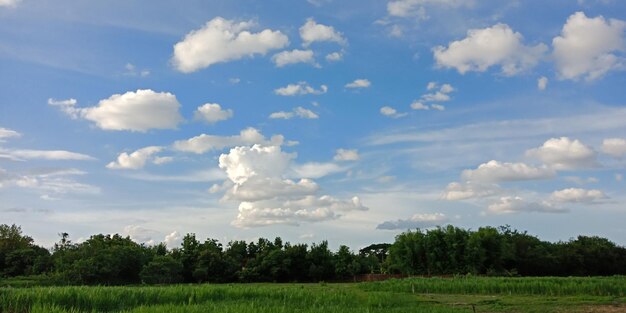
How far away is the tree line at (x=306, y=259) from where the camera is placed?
151 ft

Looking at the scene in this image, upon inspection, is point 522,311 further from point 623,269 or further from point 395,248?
point 623,269

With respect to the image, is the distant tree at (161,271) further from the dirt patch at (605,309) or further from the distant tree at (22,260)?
the dirt patch at (605,309)

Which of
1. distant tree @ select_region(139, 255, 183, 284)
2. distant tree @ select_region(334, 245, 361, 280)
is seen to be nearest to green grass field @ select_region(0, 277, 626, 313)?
distant tree @ select_region(139, 255, 183, 284)

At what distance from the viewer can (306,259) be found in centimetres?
5659

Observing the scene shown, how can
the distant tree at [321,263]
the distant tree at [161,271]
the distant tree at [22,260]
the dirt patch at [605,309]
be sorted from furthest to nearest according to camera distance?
1. the distant tree at [321,263]
2. the distant tree at [22,260]
3. the distant tree at [161,271]
4. the dirt patch at [605,309]

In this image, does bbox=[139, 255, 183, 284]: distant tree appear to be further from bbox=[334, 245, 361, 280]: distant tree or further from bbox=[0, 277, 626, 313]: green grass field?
bbox=[0, 277, 626, 313]: green grass field

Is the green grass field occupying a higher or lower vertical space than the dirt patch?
higher

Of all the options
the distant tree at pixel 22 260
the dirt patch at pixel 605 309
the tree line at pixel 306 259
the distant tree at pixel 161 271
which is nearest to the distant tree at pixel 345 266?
the tree line at pixel 306 259

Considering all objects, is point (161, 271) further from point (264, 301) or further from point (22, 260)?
point (264, 301)

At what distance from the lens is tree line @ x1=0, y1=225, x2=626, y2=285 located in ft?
151

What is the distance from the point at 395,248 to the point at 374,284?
20.5 m

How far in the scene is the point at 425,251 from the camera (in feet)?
176

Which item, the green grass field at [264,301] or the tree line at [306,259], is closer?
the green grass field at [264,301]

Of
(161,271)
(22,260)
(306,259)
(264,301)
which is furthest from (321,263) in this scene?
(264,301)
